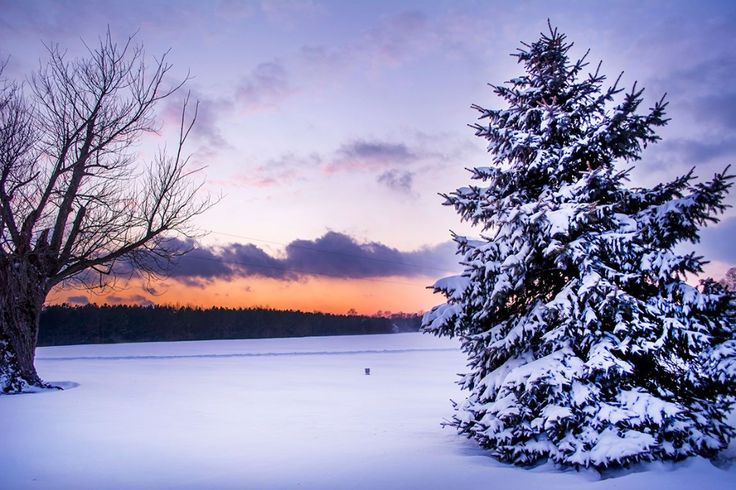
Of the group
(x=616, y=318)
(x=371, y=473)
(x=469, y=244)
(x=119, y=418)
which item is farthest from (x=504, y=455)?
(x=119, y=418)

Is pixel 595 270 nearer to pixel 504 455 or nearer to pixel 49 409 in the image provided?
pixel 504 455

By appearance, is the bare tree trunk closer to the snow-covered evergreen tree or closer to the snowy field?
the snowy field

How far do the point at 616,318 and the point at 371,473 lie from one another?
370 centimetres

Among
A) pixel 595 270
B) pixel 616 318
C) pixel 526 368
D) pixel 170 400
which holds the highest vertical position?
pixel 595 270

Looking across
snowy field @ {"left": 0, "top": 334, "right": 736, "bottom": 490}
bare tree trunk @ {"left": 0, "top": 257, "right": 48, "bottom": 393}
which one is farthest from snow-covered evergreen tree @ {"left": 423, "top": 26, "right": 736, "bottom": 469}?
bare tree trunk @ {"left": 0, "top": 257, "right": 48, "bottom": 393}

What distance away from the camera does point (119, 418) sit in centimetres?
1165

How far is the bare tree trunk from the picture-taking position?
16172 mm

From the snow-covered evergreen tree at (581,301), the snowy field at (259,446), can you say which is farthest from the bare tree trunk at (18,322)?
the snow-covered evergreen tree at (581,301)

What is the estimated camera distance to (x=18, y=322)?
16750mm

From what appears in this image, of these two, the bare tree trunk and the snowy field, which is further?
the bare tree trunk

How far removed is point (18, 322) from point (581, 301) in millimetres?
16557

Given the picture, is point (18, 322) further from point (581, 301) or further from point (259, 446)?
point (581, 301)

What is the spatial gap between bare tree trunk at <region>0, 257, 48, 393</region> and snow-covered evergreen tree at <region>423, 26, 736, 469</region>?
1418 cm

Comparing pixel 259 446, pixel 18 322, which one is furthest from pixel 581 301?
pixel 18 322
